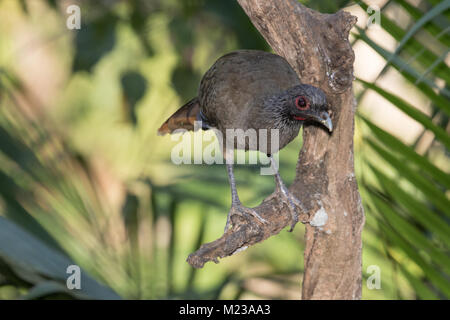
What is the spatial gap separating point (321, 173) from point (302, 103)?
1.00ft

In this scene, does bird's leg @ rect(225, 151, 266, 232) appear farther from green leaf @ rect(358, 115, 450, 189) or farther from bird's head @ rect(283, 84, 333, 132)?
green leaf @ rect(358, 115, 450, 189)

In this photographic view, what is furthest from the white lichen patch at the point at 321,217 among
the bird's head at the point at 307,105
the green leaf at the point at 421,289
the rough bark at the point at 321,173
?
the green leaf at the point at 421,289

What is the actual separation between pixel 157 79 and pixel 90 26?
73 centimetres

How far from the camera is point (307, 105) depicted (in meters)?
2.13

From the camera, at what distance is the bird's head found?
79.4 inches

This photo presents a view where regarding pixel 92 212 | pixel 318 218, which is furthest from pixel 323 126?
pixel 92 212

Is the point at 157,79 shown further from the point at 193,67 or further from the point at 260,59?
the point at 260,59

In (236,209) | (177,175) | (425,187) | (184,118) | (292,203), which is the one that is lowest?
(425,187)

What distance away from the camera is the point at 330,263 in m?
2.12

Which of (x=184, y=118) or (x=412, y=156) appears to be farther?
(x=184, y=118)

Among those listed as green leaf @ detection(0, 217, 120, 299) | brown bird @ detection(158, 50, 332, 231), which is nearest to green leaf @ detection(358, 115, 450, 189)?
brown bird @ detection(158, 50, 332, 231)

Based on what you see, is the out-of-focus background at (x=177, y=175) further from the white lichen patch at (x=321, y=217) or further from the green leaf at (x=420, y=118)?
the white lichen patch at (x=321, y=217)

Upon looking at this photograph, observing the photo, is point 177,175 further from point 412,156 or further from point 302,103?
point 412,156

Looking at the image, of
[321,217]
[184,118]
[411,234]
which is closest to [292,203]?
[321,217]
